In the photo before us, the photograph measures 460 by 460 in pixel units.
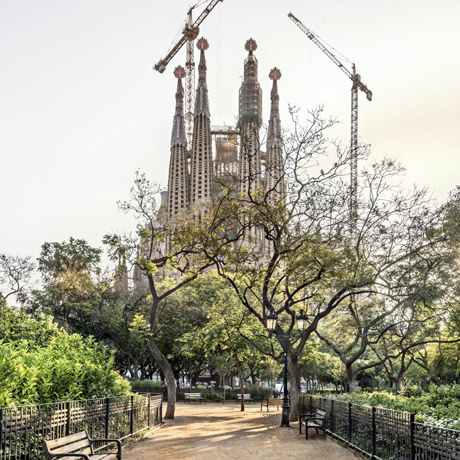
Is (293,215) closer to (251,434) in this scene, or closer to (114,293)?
(251,434)

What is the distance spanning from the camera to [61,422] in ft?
33.7

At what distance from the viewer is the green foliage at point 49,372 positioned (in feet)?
31.9

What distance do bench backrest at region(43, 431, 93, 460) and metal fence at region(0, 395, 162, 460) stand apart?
25.5 inches

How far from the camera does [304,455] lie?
1357cm

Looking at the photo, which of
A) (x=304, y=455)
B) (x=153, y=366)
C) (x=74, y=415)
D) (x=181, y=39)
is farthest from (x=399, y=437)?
(x=181, y=39)

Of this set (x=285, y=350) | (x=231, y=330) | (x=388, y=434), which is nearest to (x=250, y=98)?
(x=231, y=330)

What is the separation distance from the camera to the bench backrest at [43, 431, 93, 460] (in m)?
8.08

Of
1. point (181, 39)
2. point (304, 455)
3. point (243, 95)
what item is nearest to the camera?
point (304, 455)

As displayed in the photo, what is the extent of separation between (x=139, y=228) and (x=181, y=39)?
376 ft

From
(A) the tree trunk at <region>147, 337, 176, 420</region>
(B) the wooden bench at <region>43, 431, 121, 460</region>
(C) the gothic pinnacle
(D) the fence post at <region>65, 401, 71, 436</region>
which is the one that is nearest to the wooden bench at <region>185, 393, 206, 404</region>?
(A) the tree trunk at <region>147, 337, 176, 420</region>

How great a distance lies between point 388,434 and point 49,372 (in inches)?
281

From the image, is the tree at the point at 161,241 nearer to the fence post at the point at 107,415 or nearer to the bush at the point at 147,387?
the fence post at the point at 107,415

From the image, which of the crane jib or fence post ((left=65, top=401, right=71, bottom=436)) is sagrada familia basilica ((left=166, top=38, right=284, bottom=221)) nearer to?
the crane jib

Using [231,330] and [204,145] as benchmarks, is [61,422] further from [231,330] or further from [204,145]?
[204,145]
